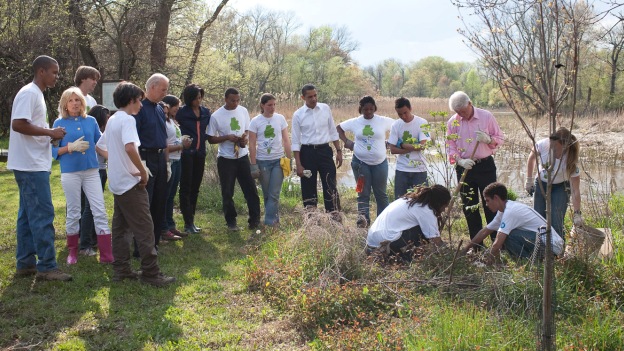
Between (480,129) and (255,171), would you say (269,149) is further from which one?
(480,129)

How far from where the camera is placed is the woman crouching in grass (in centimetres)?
566

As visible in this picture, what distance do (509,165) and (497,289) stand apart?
44.5 feet

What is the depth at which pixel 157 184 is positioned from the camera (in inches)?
247

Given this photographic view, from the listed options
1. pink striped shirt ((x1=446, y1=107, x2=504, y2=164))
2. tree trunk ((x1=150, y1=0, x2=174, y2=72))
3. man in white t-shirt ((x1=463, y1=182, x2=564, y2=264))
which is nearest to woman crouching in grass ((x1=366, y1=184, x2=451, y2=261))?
man in white t-shirt ((x1=463, y1=182, x2=564, y2=264))

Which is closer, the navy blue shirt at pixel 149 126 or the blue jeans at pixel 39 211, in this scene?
the blue jeans at pixel 39 211

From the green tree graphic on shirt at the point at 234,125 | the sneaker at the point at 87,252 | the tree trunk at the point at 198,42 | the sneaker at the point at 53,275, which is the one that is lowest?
the sneaker at the point at 87,252

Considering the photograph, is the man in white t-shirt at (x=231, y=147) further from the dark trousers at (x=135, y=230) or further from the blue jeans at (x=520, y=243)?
the blue jeans at (x=520, y=243)

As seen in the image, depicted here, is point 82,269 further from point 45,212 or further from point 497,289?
point 497,289

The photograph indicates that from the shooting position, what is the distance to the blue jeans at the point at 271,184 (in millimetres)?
7898

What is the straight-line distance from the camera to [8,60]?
53.4 feet

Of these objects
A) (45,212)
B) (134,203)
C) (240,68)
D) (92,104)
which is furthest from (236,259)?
(240,68)

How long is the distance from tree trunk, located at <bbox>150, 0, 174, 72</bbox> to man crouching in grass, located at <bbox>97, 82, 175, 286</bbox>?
10161 millimetres

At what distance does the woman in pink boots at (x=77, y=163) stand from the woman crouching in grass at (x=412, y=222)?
102 inches

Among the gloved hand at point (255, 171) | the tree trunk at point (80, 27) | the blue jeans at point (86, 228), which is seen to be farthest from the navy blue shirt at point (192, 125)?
the tree trunk at point (80, 27)
